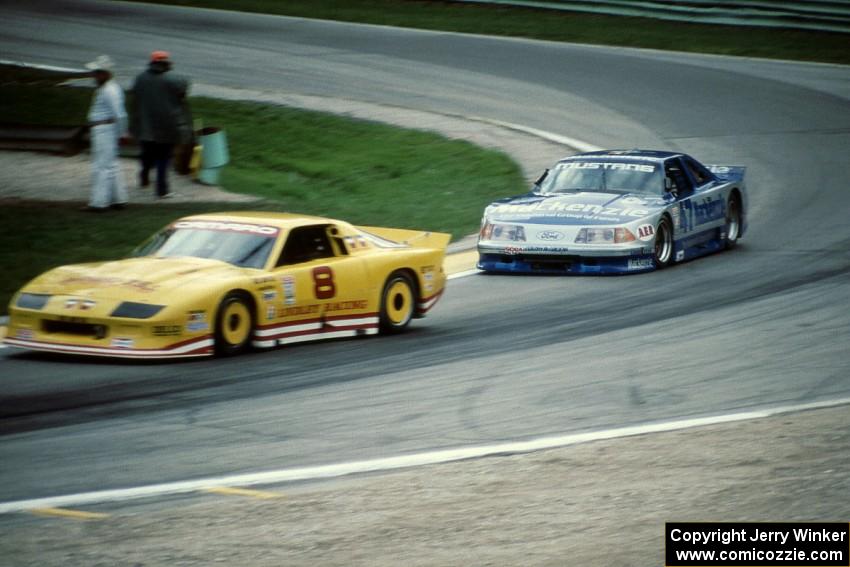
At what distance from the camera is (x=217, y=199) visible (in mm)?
18609

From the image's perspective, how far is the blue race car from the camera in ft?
51.7

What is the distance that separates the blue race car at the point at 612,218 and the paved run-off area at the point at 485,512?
7.29 m

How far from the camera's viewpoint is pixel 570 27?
33.3 meters

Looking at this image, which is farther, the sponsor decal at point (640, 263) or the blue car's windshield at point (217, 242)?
the sponsor decal at point (640, 263)

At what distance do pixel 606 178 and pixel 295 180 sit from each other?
5.18 metres

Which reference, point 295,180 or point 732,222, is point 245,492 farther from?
point 295,180

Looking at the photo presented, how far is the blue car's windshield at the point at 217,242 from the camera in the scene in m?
12.1

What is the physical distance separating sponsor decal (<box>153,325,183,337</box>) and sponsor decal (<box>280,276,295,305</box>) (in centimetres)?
115

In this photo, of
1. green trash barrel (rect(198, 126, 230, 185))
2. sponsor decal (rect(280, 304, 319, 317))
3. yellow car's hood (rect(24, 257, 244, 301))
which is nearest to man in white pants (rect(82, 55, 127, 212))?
green trash barrel (rect(198, 126, 230, 185))

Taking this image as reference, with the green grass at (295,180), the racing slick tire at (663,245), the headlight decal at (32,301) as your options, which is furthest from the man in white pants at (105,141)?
the racing slick tire at (663,245)

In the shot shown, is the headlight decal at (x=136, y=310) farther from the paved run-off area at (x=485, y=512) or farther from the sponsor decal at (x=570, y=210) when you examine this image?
the sponsor decal at (x=570, y=210)

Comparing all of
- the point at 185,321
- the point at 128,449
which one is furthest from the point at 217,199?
the point at 128,449

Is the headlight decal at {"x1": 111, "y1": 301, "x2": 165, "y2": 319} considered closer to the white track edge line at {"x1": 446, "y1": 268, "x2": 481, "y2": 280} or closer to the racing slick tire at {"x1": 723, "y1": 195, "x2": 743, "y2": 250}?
the white track edge line at {"x1": 446, "y1": 268, "x2": 481, "y2": 280}

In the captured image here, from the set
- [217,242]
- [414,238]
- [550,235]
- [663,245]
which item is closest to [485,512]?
[217,242]
